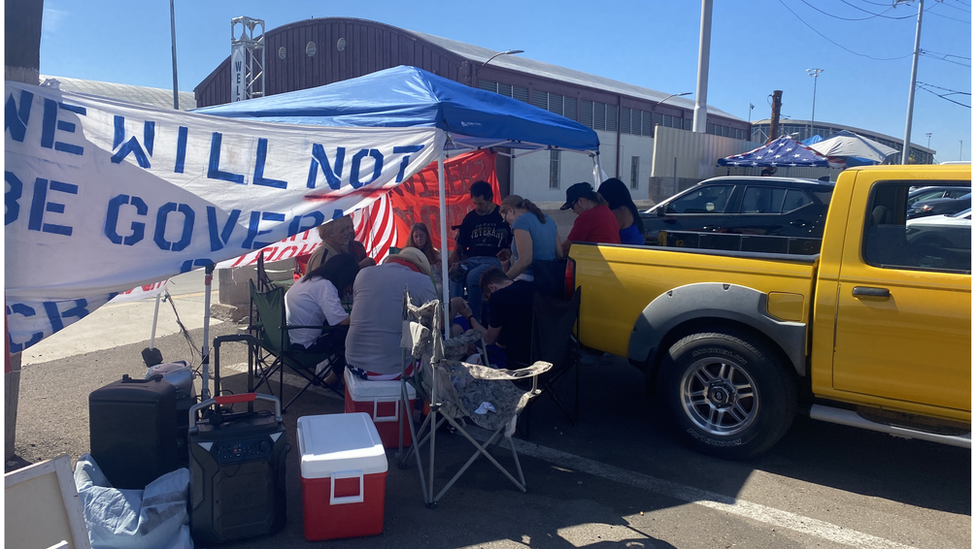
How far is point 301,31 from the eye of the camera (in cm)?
2881

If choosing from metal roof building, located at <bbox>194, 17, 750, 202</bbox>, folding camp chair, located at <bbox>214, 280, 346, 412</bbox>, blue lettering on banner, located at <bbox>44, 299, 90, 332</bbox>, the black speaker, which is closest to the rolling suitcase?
the black speaker

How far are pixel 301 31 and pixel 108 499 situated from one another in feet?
94.3

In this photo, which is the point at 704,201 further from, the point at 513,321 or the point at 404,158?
the point at 404,158

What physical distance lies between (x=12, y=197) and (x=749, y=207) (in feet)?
32.2

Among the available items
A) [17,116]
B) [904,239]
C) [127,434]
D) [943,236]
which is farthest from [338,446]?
[943,236]

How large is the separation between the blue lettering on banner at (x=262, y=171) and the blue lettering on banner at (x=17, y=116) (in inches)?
46.3

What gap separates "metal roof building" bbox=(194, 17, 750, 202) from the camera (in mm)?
25062

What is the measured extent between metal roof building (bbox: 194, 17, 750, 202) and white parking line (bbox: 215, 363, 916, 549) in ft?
68.1

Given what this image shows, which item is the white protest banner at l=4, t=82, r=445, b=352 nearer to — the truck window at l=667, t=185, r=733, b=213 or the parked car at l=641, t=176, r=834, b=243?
the parked car at l=641, t=176, r=834, b=243

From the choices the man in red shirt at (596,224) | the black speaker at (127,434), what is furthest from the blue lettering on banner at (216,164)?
the man in red shirt at (596,224)

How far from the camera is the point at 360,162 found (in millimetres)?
4426

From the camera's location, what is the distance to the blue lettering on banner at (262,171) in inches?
161

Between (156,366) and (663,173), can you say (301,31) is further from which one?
(156,366)

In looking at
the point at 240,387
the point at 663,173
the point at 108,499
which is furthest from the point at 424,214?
the point at 663,173
